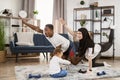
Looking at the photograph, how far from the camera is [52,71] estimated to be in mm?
3998

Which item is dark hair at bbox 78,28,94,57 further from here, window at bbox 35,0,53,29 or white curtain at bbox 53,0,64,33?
window at bbox 35,0,53,29

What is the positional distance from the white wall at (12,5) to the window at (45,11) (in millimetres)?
837

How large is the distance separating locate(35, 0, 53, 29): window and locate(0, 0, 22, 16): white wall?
2.75 ft

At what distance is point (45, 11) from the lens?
9.12 m

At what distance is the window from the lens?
9.05 meters

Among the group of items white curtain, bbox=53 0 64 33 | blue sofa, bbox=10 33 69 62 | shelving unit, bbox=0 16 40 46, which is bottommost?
blue sofa, bbox=10 33 69 62

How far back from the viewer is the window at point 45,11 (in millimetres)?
9047

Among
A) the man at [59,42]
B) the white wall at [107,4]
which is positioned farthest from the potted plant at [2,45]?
the white wall at [107,4]

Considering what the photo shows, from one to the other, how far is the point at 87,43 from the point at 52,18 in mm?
4071

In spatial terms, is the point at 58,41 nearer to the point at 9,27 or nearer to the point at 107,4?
the point at 9,27

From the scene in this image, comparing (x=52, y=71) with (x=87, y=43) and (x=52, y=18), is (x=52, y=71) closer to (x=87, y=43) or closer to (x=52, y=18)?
(x=87, y=43)

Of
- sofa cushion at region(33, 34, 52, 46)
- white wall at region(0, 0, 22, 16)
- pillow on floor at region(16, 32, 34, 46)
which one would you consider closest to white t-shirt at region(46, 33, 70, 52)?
pillow on floor at region(16, 32, 34, 46)

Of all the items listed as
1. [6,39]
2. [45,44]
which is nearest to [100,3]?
[45,44]

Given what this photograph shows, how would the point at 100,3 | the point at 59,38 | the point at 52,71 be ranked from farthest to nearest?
1. the point at 100,3
2. the point at 59,38
3. the point at 52,71
